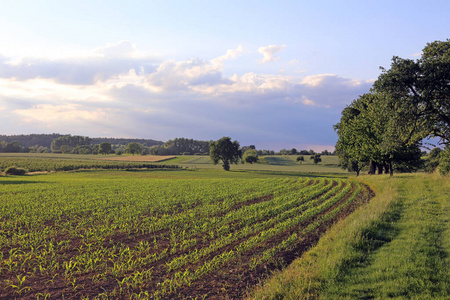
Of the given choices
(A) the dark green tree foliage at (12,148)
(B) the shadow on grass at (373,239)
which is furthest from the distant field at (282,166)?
(A) the dark green tree foliage at (12,148)

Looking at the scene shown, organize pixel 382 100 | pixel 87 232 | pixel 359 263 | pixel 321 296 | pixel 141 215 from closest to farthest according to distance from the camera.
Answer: pixel 321 296 → pixel 359 263 → pixel 87 232 → pixel 141 215 → pixel 382 100

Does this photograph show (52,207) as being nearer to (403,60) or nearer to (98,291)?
(98,291)

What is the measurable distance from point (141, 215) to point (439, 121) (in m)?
29.7

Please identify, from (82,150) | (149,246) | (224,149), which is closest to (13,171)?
(224,149)

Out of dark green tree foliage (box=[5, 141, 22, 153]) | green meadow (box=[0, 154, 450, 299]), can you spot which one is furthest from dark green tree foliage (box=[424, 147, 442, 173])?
dark green tree foliage (box=[5, 141, 22, 153])

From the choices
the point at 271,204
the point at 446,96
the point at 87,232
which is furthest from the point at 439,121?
the point at 87,232

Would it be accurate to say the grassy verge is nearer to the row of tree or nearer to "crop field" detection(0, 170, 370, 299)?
"crop field" detection(0, 170, 370, 299)

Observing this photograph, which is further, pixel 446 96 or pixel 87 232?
pixel 446 96

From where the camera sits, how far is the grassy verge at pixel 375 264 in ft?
23.0

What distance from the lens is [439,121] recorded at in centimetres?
2712

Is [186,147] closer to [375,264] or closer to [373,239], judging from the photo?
[373,239]

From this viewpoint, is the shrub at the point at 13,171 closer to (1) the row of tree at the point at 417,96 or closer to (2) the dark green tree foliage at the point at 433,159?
(1) the row of tree at the point at 417,96

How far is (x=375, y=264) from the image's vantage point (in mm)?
8602

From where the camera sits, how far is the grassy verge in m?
7.00
